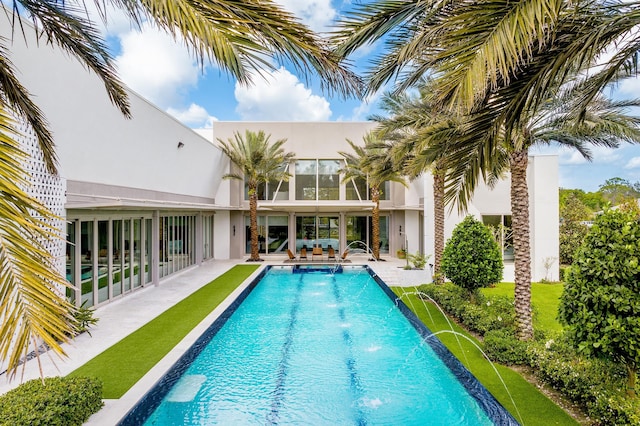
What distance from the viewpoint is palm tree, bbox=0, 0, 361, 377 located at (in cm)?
232

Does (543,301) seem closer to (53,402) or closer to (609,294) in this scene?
(609,294)

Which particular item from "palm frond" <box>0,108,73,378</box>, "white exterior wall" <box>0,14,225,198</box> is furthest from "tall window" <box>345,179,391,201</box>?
"palm frond" <box>0,108,73,378</box>

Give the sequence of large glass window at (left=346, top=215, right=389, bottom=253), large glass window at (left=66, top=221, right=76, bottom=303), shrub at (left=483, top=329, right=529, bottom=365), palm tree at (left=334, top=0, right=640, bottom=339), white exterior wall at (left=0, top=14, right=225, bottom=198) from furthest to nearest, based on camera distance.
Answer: large glass window at (left=346, top=215, right=389, bottom=253) < large glass window at (left=66, top=221, right=76, bottom=303) < white exterior wall at (left=0, top=14, right=225, bottom=198) < shrub at (left=483, top=329, right=529, bottom=365) < palm tree at (left=334, top=0, right=640, bottom=339)

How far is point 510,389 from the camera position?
6453 mm

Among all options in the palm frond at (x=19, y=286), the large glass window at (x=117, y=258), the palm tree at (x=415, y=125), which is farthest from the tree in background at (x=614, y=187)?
the palm frond at (x=19, y=286)

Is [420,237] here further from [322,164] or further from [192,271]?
[192,271]

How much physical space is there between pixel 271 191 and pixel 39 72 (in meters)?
18.3

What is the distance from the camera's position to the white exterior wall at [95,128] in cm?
870

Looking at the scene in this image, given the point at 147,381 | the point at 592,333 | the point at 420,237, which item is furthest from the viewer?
the point at 420,237

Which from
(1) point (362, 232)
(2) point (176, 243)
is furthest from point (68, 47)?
(1) point (362, 232)

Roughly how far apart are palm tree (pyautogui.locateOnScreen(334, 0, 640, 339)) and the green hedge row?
3.41 m

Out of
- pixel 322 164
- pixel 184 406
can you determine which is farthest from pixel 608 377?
pixel 322 164

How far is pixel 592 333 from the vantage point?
524 cm

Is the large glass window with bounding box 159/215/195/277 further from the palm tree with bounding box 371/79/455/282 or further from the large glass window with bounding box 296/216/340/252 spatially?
the palm tree with bounding box 371/79/455/282
